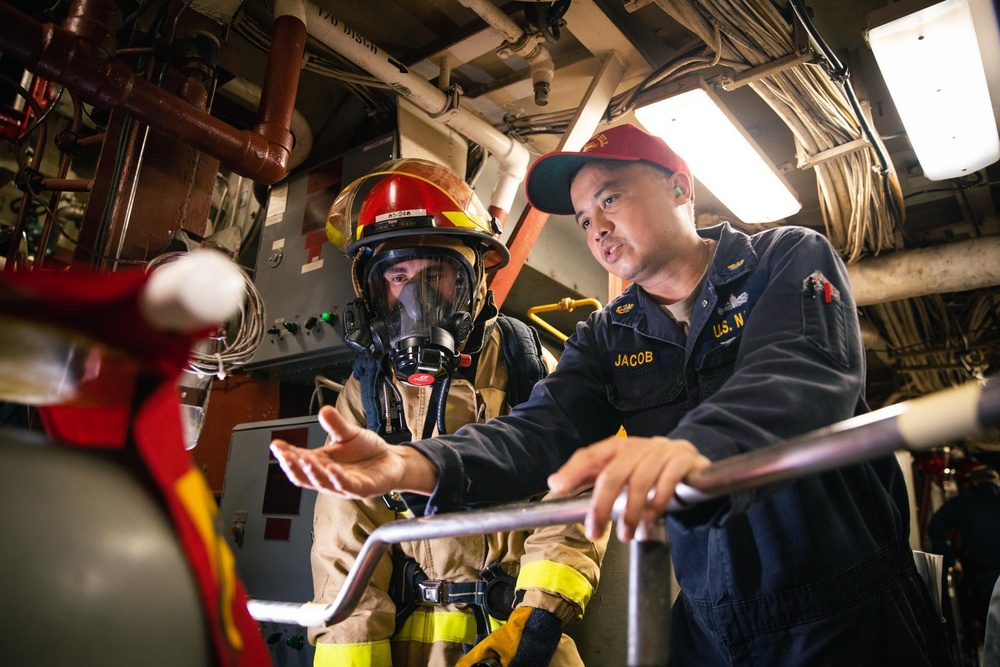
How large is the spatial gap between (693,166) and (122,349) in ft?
10.7

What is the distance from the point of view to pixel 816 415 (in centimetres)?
116

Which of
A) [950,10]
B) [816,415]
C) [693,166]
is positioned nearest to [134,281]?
[816,415]

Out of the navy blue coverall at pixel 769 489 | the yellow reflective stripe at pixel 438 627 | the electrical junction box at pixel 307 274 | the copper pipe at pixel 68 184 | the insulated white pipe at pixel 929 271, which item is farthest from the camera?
the insulated white pipe at pixel 929 271

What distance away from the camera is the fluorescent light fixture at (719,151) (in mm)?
2979

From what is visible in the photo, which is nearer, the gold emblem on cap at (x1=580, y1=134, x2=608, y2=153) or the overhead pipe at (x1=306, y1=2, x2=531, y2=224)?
the gold emblem on cap at (x1=580, y1=134, x2=608, y2=153)

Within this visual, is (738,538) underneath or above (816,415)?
underneath

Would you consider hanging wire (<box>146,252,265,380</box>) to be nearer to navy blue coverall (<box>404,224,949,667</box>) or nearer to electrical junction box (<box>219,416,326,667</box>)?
electrical junction box (<box>219,416,326,667</box>)

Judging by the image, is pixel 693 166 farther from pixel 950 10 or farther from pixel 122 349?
pixel 122 349

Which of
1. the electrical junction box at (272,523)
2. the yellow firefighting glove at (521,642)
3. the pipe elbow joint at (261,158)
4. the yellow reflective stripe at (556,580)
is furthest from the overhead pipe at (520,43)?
the yellow firefighting glove at (521,642)

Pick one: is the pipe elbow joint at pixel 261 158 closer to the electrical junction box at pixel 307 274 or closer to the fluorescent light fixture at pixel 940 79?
the electrical junction box at pixel 307 274

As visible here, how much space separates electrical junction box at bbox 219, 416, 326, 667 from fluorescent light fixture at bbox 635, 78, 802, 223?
7.41 feet

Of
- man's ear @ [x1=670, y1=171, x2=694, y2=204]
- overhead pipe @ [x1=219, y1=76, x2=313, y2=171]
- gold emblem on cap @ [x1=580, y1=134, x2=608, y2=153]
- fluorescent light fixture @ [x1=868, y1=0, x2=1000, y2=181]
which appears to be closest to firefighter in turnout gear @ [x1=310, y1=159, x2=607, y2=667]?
gold emblem on cap @ [x1=580, y1=134, x2=608, y2=153]

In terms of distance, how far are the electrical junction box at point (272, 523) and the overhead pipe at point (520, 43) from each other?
1.97 m

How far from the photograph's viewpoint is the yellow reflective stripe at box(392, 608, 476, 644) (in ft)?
7.38
